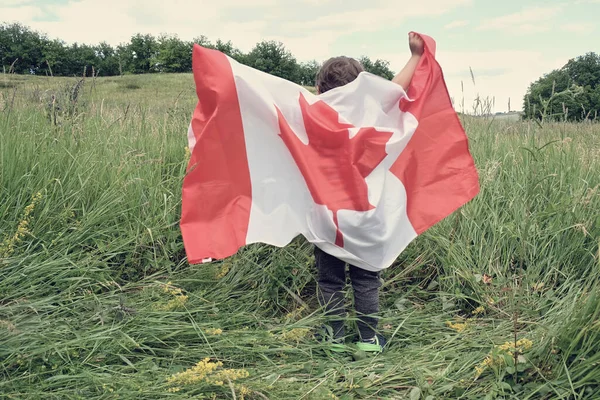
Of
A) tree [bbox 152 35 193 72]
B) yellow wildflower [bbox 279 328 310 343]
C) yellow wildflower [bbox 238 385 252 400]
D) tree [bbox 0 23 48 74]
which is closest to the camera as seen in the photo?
yellow wildflower [bbox 238 385 252 400]

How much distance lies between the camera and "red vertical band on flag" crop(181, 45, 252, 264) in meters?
2.63

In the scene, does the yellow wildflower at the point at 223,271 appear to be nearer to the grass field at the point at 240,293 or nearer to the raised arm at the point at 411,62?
the grass field at the point at 240,293

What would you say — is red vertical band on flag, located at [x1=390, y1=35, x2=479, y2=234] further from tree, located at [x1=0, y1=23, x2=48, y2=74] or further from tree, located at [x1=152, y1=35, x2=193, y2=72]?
tree, located at [x1=152, y1=35, x2=193, y2=72]

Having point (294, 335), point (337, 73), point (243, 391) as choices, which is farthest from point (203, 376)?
point (337, 73)

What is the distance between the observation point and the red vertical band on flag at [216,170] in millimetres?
2627

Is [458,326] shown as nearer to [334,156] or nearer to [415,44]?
[334,156]

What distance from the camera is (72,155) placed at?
10.8ft

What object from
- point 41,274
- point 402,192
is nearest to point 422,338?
point 402,192

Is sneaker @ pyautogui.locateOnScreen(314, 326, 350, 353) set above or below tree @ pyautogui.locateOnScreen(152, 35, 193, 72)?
below

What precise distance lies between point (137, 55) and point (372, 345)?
183ft

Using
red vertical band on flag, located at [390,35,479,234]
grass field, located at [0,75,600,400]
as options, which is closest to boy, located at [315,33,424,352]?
grass field, located at [0,75,600,400]

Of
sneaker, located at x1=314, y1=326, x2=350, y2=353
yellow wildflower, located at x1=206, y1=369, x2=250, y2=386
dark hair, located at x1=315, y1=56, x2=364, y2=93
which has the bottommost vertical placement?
sneaker, located at x1=314, y1=326, x2=350, y2=353

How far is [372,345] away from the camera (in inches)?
99.3

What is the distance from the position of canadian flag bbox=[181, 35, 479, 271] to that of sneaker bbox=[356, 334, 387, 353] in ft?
1.20
